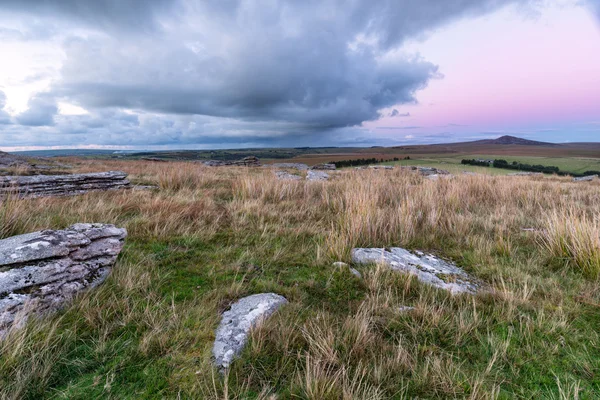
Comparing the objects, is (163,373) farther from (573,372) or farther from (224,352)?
(573,372)

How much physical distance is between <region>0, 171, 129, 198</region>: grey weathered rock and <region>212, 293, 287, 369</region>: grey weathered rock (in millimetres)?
6880

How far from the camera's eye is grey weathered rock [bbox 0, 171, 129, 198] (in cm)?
660

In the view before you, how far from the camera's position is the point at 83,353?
1902 mm

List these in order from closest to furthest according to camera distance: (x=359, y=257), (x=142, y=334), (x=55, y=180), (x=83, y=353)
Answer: (x=83, y=353), (x=142, y=334), (x=359, y=257), (x=55, y=180)

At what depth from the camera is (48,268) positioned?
7.84 feet

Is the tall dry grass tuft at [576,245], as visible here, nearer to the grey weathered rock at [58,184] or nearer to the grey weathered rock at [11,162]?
the grey weathered rock at [58,184]

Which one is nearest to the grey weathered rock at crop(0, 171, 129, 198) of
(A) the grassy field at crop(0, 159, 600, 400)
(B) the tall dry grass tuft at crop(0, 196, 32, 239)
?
(B) the tall dry grass tuft at crop(0, 196, 32, 239)

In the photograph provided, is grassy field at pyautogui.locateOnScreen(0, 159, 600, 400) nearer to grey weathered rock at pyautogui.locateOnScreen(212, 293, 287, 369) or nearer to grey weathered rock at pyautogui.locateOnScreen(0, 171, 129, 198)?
grey weathered rock at pyautogui.locateOnScreen(212, 293, 287, 369)

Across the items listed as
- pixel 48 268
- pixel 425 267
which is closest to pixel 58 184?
pixel 48 268

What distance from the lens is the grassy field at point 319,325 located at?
1670mm

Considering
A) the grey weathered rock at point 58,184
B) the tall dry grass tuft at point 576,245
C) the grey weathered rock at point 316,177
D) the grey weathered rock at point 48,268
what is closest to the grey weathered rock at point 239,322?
the grey weathered rock at point 48,268

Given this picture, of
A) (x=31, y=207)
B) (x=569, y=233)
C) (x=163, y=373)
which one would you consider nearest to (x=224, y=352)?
(x=163, y=373)

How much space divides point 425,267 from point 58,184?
911 cm

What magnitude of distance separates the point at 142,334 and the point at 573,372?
3170mm
